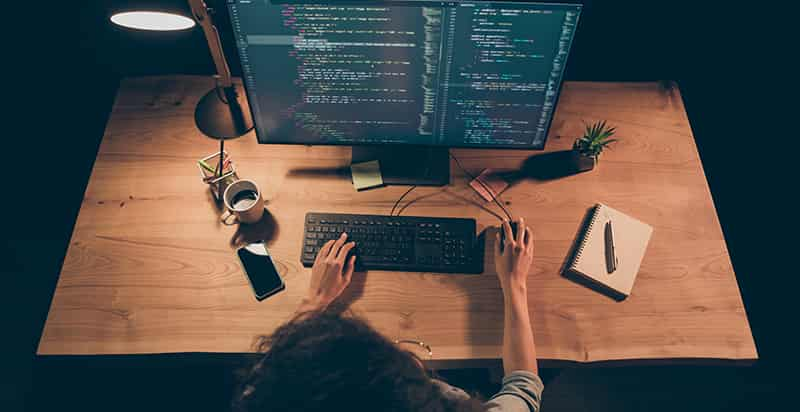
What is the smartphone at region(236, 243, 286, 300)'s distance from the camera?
1.09 metres

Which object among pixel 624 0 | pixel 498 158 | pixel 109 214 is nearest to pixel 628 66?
pixel 624 0

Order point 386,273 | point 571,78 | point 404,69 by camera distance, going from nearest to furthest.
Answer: point 404,69, point 386,273, point 571,78

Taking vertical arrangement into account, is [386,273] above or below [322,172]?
below

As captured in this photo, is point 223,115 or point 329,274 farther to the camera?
point 223,115

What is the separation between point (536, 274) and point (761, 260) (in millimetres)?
1190

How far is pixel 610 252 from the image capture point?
1.13m

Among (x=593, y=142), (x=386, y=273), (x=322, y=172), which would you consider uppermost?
(x=593, y=142)

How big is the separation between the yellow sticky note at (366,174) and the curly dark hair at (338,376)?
17.8 inches

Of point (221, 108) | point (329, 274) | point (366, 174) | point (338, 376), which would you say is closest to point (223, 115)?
point (221, 108)

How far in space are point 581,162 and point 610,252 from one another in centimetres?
25

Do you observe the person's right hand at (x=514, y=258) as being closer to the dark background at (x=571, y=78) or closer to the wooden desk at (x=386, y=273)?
the wooden desk at (x=386, y=273)

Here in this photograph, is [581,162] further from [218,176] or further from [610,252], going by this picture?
[218,176]

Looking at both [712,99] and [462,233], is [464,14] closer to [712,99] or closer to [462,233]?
[462,233]

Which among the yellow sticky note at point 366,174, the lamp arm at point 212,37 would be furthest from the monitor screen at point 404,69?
the lamp arm at point 212,37
